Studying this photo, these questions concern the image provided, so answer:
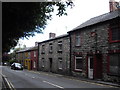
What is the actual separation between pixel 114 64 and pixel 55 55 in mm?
14773

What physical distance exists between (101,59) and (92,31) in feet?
11.1

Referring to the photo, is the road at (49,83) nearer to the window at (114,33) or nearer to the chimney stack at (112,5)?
the window at (114,33)

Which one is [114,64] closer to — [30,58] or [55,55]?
[55,55]

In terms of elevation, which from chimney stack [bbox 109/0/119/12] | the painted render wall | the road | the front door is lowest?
the road

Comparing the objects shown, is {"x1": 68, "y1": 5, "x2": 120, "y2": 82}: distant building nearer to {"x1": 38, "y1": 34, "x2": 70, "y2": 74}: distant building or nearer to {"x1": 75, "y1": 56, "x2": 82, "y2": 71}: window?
{"x1": 75, "y1": 56, "x2": 82, "y2": 71}: window

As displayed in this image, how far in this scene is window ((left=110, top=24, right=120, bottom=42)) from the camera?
17875mm

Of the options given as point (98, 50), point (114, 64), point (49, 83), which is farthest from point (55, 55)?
point (49, 83)

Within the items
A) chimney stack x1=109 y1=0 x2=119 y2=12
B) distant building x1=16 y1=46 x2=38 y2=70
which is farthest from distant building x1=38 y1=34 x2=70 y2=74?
chimney stack x1=109 y1=0 x2=119 y2=12

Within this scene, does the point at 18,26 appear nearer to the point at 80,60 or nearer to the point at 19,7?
the point at 19,7

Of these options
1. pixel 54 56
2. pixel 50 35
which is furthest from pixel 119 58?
pixel 50 35

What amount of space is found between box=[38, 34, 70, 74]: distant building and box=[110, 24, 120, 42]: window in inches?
355

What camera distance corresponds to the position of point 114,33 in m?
18.3

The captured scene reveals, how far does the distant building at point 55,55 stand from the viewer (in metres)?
27.1

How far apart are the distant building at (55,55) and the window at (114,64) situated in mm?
8789
